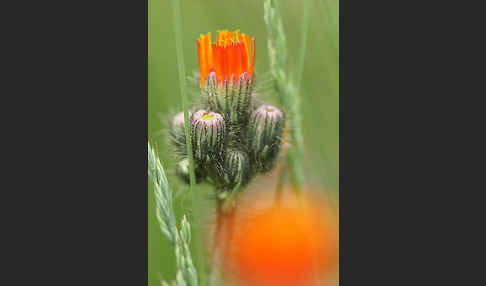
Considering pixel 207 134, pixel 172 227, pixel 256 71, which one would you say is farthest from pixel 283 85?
pixel 172 227

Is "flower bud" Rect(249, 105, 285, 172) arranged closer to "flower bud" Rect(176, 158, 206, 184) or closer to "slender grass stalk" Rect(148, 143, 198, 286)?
"flower bud" Rect(176, 158, 206, 184)

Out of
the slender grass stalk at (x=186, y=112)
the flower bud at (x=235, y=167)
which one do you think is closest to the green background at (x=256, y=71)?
the flower bud at (x=235, y=167)

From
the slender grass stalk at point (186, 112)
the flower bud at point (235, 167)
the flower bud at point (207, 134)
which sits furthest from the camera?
the flower bud at point (235, 167)

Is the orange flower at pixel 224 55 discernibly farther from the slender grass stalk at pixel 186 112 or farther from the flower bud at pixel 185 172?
the flower bud at pixel 185 172

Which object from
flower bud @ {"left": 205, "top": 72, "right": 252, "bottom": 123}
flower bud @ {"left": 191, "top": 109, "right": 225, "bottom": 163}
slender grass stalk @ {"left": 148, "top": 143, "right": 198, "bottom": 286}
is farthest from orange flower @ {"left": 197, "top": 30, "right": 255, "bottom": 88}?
slender grass stalk @ {"left": 148, "top": 143, "right": 198, "bottom": 286}

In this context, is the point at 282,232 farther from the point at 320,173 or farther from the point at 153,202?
the point at 153,202

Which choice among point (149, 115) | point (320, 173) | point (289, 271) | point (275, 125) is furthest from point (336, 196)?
point (149, 115)
